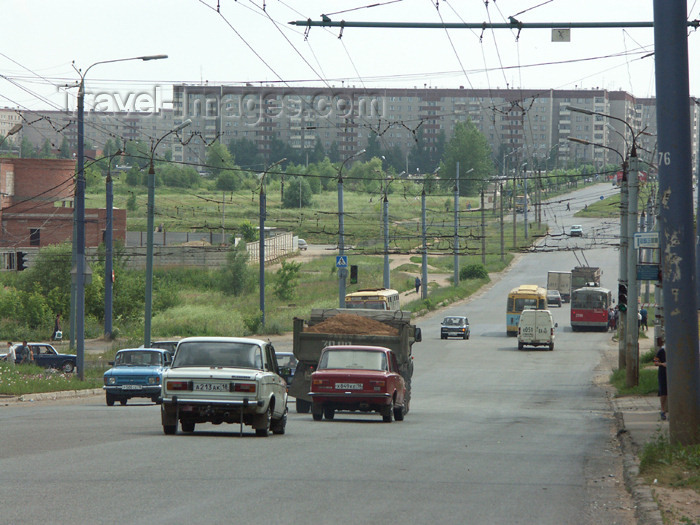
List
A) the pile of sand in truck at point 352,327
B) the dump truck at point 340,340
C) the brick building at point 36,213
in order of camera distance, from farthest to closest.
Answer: the brick building at point 36,213 < the pile of sand in truck at point 352,327 < the dump truck at point 340,340

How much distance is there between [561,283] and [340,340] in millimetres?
67905

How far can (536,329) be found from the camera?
176ft

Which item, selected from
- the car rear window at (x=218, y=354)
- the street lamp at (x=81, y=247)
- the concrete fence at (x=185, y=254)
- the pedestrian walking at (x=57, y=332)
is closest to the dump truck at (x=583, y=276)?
the concrete fence at (x=185, y=254)

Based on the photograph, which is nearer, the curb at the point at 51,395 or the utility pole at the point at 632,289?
the curb at the point at 51,395

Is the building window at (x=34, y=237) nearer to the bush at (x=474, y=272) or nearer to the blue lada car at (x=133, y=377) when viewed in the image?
the bush at (x=474, y=272)

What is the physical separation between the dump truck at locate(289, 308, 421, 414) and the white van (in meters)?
29.5

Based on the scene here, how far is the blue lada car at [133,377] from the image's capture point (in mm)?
26078

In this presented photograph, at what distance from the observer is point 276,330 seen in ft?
190

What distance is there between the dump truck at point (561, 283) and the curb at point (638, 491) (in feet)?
238

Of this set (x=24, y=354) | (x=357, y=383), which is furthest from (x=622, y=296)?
(x=24, y=354)

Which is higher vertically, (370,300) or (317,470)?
(370,300)

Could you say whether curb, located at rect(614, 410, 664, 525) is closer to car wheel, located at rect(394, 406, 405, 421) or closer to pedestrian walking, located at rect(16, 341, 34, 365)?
car wheel, located at rect(394, 406, 405, 421)

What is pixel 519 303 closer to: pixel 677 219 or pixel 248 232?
→ pixel 248 232

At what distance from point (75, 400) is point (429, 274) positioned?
77302 millimetres
